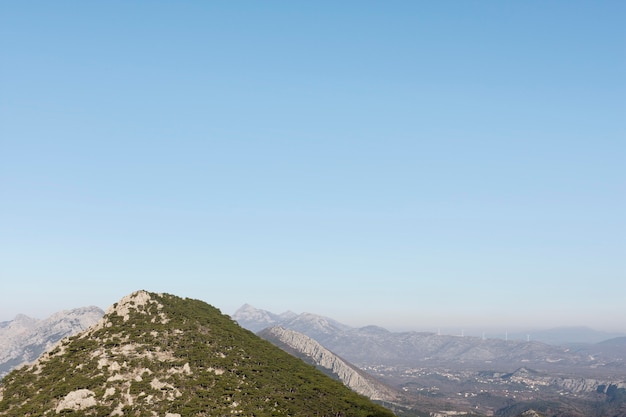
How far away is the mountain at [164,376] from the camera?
121 meters

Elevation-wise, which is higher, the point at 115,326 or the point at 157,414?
the point at 115,326

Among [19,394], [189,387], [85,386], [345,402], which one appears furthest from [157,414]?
[345,402]

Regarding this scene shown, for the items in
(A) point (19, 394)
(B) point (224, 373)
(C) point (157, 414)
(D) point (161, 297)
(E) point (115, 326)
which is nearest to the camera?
(C) point (157, 414)

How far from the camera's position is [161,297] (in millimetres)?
176625

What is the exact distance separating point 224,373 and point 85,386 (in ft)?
125

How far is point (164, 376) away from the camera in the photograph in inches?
5177

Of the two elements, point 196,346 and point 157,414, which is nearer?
point 157,414

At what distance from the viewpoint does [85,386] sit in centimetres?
12331

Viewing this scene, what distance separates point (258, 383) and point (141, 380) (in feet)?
113

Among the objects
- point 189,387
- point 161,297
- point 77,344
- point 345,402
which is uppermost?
point 161,297

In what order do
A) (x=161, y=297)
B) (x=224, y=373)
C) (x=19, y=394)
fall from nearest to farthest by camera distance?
(x=19, y=394)
(x=224, y=373)
(x=161, y=297)

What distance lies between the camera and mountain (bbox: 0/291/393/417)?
398ft

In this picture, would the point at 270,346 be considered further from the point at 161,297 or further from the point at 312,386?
the point at 161,297

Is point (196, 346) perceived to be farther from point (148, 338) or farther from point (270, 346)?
point (270, 346)
